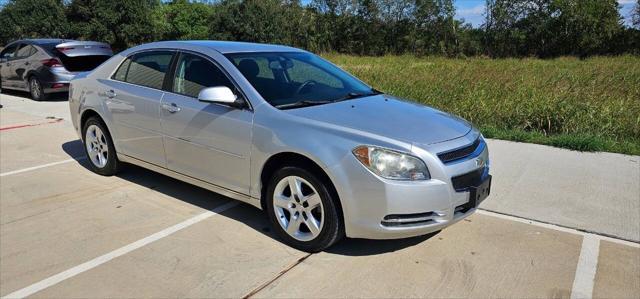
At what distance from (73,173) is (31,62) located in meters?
8.02

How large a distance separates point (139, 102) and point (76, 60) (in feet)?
27.7

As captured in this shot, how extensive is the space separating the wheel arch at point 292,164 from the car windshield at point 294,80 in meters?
0.43

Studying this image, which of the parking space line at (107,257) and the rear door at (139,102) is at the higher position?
the rear door at (139,102)

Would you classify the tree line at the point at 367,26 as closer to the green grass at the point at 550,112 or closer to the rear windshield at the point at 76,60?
the green grass at the point at 550,112

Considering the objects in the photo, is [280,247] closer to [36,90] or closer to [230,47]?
[230,47]

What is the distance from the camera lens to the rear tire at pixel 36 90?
1211 centimetres

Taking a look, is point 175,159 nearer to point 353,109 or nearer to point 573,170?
point 353,109

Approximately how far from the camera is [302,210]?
12.5 ft

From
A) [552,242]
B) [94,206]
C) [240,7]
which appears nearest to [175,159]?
[94,206]

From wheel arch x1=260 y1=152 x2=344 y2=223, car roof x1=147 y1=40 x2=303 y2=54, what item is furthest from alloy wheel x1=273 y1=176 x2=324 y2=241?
car roof x1=147 y1=40 x2=303 y2=54

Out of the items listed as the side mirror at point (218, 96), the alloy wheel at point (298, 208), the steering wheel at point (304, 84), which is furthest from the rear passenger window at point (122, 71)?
the alloy wheel at point (298, 208)

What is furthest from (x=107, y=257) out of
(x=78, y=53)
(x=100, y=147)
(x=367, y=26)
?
(x=367, y=26)

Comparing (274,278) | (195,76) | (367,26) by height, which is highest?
(367,26)

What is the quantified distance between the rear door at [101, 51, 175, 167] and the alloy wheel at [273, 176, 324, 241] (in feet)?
5.03
